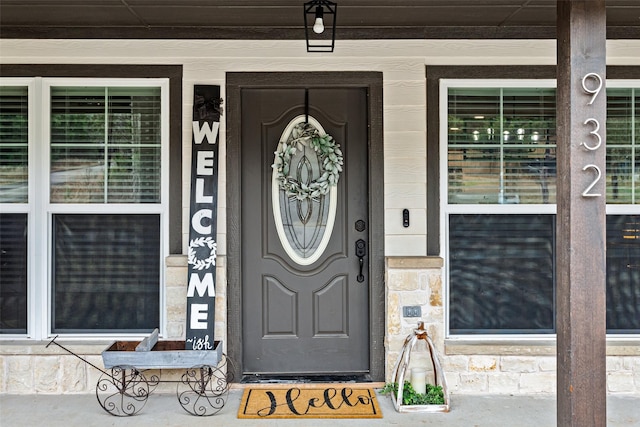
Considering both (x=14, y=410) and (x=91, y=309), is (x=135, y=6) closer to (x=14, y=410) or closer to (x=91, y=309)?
(x=91, y=309)

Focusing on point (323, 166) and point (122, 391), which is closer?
point (122, 391)

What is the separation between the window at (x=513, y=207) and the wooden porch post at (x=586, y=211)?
155 cm

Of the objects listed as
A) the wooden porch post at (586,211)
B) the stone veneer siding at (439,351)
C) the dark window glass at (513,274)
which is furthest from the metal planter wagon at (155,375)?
the wooden porch post at (586,211)

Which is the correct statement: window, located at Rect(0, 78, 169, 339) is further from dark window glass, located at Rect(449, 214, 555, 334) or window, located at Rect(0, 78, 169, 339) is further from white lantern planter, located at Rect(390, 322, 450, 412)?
dark window glass, located at Rect(449, 214, 555, 334)

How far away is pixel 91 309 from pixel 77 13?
1.90m

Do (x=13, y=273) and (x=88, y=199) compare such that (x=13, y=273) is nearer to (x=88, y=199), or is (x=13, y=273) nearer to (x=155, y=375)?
(x=88, y=199)

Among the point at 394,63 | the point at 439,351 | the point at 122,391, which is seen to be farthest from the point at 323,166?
the point at 122,391

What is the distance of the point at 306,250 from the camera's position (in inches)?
159

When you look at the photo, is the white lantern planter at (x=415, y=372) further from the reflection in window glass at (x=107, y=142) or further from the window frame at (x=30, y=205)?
the window frame at (x=30, y=205)

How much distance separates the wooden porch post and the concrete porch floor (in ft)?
3.46

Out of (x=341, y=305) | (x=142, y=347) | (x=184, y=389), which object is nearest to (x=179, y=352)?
(x=142, y=347)

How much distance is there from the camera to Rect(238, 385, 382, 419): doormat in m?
3.46

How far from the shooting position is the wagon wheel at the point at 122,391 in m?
3.54

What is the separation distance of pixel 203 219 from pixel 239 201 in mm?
292
